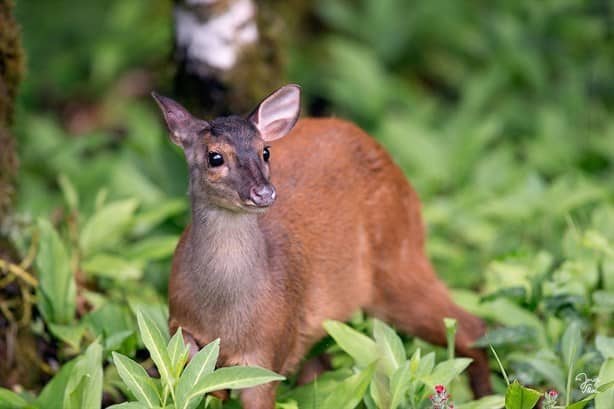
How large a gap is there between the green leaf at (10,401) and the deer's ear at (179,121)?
1.29 metres

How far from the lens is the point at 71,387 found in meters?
4.55

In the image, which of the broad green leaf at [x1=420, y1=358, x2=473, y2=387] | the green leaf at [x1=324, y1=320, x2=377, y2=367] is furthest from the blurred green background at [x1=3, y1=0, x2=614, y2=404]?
the green leaf at [x1=324, y1=320, x2=377, y2=367]

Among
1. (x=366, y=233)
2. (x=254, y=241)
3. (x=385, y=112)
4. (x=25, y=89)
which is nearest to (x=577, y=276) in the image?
(x=366, y=233)

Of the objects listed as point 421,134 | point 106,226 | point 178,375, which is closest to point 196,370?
point 178,375

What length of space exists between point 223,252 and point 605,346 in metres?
1.60

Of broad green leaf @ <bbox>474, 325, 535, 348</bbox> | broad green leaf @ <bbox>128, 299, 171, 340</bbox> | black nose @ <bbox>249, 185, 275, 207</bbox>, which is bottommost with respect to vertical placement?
broad green leaf @ <bbox>474, 325, 535, 348</bbox>

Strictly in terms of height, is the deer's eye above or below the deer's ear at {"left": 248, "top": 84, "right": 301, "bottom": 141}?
below

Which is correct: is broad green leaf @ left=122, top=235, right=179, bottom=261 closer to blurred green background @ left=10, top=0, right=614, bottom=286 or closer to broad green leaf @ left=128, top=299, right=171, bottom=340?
blurred green background @ left=10, top=0, right=614, bottom=286

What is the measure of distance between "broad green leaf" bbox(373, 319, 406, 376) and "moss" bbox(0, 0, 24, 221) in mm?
2199

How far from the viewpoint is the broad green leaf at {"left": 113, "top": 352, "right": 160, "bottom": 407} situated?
4.22m

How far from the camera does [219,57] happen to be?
6.63 metres

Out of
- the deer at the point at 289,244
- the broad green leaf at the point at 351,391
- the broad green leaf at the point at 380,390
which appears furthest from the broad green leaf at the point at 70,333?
the broad green leaf at the point at 380,390

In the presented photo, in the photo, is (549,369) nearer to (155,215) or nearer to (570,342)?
(570,342)

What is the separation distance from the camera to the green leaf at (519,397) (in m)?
4.25
